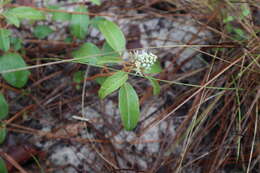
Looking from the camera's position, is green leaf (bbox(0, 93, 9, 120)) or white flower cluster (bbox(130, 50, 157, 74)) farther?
green leaf (bbox(0, 93, 9, 120))

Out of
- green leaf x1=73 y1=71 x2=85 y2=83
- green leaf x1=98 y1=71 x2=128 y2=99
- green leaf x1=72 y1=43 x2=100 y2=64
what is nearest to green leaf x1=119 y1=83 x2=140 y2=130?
green leaf x1=98 y1=71 x2=128 y2=99

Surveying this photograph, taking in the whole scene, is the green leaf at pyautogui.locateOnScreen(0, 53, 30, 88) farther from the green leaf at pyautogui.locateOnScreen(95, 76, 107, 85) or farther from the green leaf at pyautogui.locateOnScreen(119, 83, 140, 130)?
the green leaf at pyautogui.locateOnScreen(119, 83, 140, 130)

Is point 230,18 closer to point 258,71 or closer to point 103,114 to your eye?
point 258,71

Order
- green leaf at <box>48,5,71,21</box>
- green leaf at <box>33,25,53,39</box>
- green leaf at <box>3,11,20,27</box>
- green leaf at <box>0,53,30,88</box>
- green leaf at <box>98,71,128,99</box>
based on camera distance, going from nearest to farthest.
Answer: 1. green leaf at <box>98,71,128,99</box>
2. green leaf at <box>3,11,20,27</box>
3. green leaf at <box>0,53,30,88</box>
4. green leaf at <box>48,5,71,21</box>
5. green leaf at <box>33,25,53,39</box>

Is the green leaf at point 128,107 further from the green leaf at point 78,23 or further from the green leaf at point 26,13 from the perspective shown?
the green leaf at point 26,13

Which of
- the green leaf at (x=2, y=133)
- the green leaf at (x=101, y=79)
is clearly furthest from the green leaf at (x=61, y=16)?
the green leaf at (x=2, y=133)

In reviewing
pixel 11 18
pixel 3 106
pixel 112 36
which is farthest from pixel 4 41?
pixel 112 36

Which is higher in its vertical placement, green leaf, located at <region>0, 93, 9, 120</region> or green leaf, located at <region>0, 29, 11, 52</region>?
green leaf, located at <region>0, 29, 11, 52</region>

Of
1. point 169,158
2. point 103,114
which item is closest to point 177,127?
point 169,158
